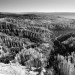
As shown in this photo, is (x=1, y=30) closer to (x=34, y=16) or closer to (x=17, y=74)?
(x=34, y=16)

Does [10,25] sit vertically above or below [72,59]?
above

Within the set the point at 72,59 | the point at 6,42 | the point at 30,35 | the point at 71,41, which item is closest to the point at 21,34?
the point at 30,35

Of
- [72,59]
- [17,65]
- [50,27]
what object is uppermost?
[50,27]

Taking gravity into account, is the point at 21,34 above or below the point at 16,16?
below

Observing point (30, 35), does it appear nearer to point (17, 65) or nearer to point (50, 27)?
point (50, 27)

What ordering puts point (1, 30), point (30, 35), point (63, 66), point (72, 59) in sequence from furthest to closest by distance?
point (1, 30) → point (30, 35) → point (72, 59) → point (63, 66)

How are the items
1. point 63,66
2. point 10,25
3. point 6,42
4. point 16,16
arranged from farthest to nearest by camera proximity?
1. point 16,16
2. point 10,25
3. point 6,42
4. point 63,66

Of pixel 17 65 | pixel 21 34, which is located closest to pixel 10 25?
pixel 21 34

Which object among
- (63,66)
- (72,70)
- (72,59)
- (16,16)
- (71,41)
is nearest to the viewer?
(72,70)

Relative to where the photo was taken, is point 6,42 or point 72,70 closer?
point 72,70
